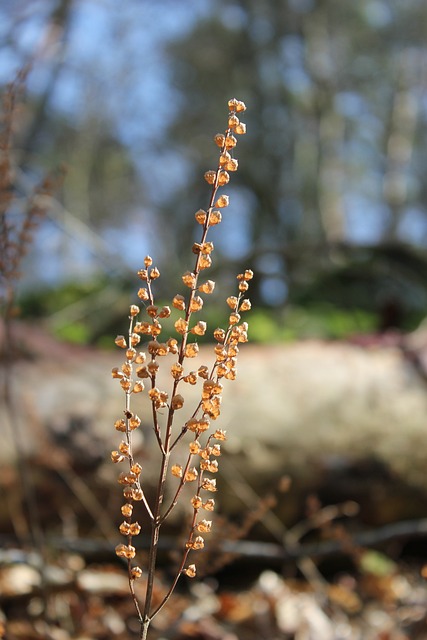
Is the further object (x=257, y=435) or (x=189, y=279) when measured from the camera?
(x=257, y=435)

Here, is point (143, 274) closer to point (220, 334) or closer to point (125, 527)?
point (220, 334)

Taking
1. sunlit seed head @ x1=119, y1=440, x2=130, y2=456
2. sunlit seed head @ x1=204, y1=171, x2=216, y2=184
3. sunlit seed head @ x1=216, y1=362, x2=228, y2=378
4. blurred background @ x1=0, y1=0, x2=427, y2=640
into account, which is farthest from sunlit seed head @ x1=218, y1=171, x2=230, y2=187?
blurred background @ x1=0, y1=0, x2=427, y2=640

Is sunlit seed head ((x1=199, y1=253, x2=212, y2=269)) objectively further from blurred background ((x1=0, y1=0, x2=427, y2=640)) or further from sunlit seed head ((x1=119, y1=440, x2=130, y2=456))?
blurred background ((x1=0, y1=0, x2=427, y2=640))

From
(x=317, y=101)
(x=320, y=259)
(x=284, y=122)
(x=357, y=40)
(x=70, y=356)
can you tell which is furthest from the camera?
(x=357, y=40)

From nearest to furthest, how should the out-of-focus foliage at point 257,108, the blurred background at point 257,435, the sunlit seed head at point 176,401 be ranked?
the sunlit seed head at point 176,401 < the blurred background at point 257,435 < the out-of-focus foliage at point 257,108

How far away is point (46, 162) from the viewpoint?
44.2 ft

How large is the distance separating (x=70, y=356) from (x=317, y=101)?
10.4 m

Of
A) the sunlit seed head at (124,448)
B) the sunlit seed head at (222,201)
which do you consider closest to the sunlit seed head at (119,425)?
the sunlit seed head at (124,448)

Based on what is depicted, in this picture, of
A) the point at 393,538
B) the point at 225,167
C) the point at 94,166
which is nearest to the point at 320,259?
the point at 393,538

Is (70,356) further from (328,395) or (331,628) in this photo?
(331,628)

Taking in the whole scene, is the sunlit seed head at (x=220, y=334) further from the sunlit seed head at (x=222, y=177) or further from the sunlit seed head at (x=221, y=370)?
the sunlit seed head at (x=222, y=177)

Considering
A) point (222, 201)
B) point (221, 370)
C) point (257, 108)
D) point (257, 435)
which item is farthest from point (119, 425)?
point (257, 108)

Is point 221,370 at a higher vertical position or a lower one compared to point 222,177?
lower

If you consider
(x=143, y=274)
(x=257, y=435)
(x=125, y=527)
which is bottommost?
(x=257, y=435)
